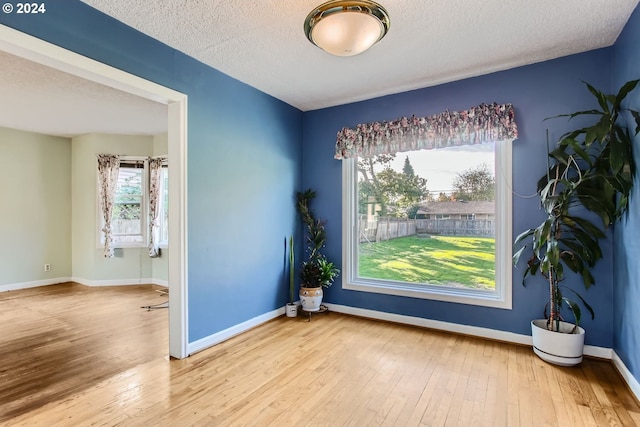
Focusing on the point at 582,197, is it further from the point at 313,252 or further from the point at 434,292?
the point at 313,252

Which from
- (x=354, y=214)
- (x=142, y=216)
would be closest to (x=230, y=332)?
(x=354, y=214)

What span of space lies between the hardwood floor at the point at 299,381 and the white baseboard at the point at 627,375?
0.06m

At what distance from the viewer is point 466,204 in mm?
3277

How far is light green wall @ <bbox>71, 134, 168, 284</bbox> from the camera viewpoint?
17.8ft

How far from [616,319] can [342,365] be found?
2.23m

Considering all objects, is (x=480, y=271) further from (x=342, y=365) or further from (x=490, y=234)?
(x=342, y=365)

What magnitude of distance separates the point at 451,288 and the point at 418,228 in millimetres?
729

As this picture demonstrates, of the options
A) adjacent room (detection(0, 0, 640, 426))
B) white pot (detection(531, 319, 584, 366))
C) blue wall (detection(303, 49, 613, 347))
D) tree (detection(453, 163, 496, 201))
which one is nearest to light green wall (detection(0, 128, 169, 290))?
adjacent room (detection(0, 0, 640, 426))

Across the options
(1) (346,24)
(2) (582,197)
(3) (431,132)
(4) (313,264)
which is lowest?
(4) (313,264)

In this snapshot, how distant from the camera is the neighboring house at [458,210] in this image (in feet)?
10.4

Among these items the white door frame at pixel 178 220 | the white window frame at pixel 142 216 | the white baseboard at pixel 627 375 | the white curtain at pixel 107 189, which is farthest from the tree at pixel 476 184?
the white curtain at pixel 107 189

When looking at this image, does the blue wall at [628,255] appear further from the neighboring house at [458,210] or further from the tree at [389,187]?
the tree at [389,187]

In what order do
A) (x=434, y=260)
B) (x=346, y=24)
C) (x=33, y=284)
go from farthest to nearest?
1. (x=33, y=284)
2. (x=434, y=260)
3. (x=346, y=24)

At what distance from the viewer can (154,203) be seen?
547 cm
